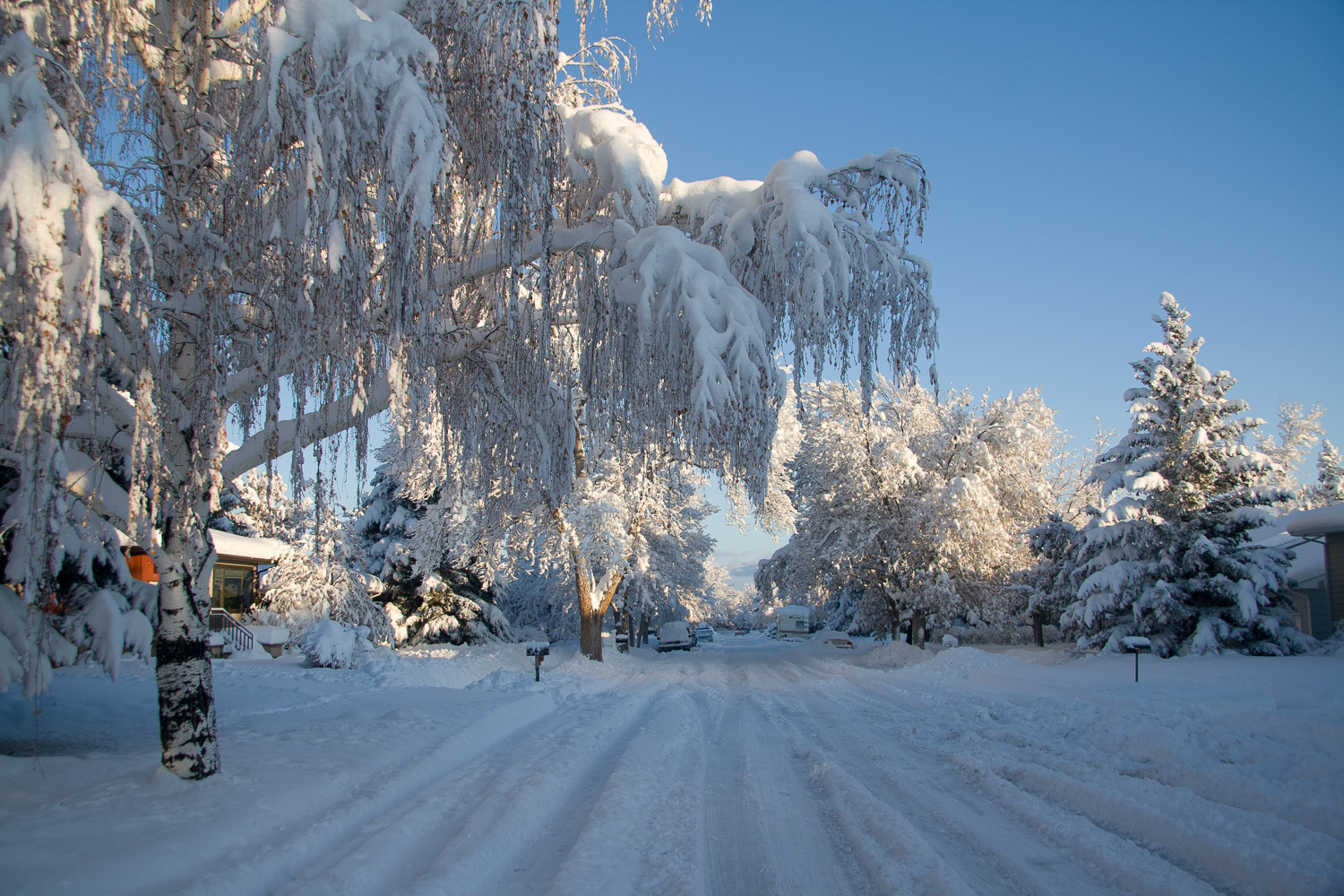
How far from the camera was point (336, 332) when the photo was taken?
4797mm

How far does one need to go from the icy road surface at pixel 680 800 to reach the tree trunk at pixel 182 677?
165 millimetres

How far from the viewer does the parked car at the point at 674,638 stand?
37.6m

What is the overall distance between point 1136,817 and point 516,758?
16.2 ft

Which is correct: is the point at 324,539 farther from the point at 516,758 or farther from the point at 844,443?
the point at 844,443

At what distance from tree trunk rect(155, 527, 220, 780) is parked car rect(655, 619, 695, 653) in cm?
3324

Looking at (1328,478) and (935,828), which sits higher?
(1328,478)

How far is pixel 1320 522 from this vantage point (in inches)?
662

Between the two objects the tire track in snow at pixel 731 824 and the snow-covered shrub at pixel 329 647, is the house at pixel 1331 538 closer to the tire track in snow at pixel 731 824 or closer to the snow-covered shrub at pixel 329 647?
the tire track in snow at pixel 731 824

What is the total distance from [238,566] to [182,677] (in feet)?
86.6

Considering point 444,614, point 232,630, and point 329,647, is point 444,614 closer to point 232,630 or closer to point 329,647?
point 232,630

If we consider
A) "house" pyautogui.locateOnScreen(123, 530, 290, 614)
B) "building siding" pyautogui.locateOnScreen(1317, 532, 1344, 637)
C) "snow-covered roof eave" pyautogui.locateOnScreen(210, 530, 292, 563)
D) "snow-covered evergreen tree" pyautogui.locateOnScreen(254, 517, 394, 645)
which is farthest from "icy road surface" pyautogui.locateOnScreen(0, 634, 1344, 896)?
"house" pyautogui.locateOnScreen(123, 530, 290, 614)

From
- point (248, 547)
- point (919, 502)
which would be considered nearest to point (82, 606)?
point (248, 547)

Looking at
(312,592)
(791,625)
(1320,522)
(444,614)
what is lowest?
(791,625)

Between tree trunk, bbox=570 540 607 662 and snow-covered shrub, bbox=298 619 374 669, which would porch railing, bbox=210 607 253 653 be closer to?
snow-covered shrub, bbox=298 619 374 669
